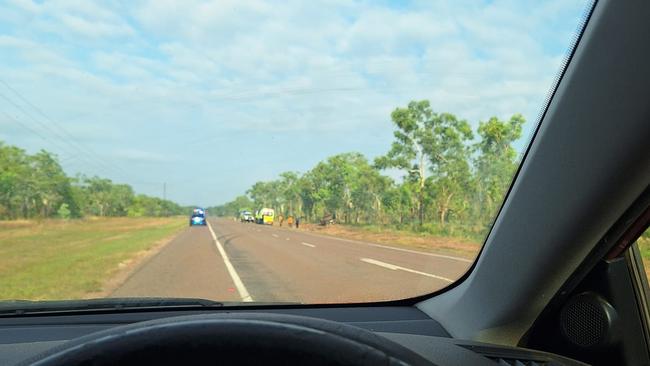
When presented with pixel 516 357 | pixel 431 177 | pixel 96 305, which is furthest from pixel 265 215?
pixel 516 357

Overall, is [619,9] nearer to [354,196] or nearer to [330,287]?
[330,287]

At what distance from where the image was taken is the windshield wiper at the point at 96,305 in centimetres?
380

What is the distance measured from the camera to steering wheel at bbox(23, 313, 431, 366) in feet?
4.12

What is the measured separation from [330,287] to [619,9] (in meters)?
4.66

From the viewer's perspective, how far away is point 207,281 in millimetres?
8266

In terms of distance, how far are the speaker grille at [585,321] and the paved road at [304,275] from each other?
99cm

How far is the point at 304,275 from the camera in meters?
8.38

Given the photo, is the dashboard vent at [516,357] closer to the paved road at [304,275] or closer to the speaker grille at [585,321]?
the speaker grille at [585,321]

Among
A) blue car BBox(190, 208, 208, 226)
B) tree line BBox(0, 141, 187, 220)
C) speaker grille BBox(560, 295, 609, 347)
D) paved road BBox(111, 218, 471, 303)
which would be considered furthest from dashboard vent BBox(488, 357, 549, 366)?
blue car BBox(190, 208, 208, 226)

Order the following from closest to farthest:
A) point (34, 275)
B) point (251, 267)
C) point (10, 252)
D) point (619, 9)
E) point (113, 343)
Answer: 1. point (113, 343)
2. point (619, 9)
3. point (34, 275)
4. point (10, 252)
5. point (251, 267)

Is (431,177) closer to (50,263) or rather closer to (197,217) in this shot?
(50,263)

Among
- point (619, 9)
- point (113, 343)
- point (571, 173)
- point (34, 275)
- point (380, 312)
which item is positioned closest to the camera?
point (113, 343)

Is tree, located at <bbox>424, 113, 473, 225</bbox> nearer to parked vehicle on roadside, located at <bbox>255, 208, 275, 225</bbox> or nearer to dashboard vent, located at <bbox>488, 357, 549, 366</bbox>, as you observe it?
dashboard vent, located at <bbox>488, 357, 549, 366</bbox>

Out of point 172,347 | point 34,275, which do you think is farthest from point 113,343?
point 34,275
